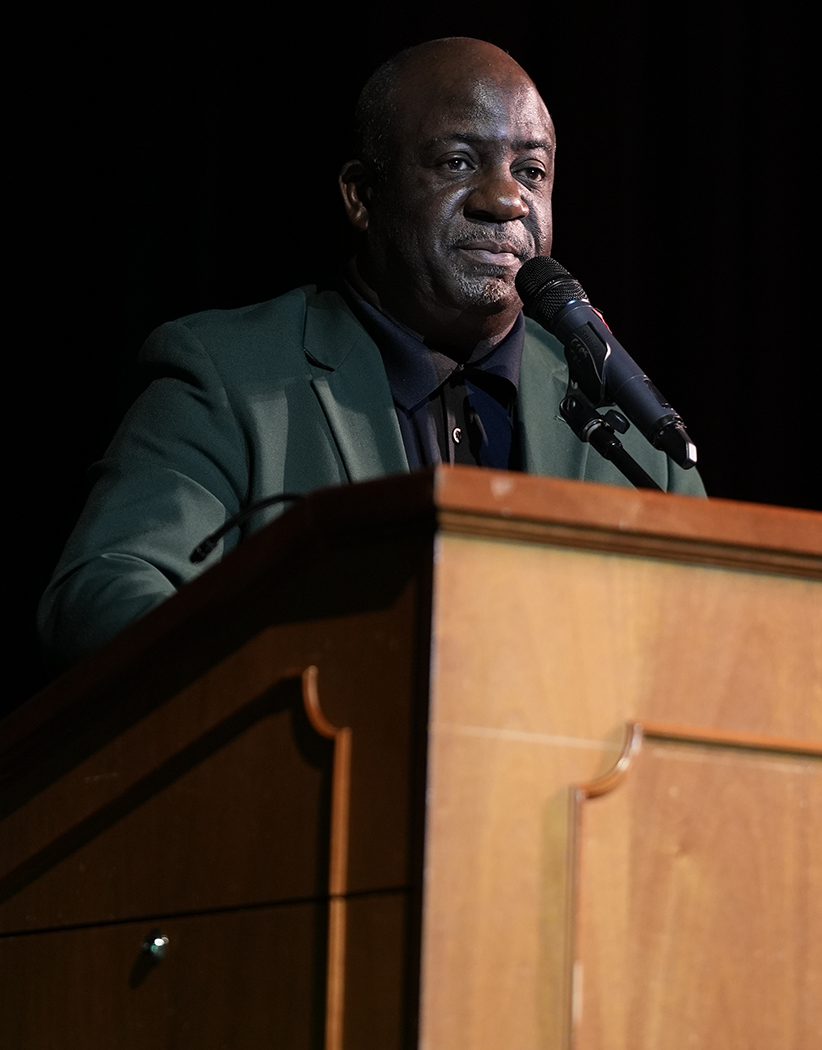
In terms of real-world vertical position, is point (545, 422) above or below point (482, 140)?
below

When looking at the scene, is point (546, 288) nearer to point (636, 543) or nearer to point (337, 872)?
point (636, 543)

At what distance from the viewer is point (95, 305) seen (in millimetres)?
2471

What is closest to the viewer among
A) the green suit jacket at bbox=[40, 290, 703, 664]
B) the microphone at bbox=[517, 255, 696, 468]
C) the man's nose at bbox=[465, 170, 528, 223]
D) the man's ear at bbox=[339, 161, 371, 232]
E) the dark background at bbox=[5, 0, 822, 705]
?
the microphone at bbox=[517, 255, 696, 468]

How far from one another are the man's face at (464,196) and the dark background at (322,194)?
22 centimetres

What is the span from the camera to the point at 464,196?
2.12 meters

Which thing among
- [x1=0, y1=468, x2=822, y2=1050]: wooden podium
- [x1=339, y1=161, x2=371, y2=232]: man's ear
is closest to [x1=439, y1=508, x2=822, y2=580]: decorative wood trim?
[x1=0, y1=468, x2=822, y2=1050]: wooden podium

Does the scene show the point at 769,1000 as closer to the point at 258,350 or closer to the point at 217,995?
the point at 217,995

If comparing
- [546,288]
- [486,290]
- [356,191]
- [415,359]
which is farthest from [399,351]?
[546,288]

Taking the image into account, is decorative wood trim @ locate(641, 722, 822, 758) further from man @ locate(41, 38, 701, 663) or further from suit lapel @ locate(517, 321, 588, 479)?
suit lapel @ locate(517, 321, 588, 479)

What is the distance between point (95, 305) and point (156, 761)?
1.34 meters

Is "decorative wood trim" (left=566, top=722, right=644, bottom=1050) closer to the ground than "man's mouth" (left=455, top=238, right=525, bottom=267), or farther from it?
closer to the ground

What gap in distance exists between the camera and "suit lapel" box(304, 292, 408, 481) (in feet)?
6.45

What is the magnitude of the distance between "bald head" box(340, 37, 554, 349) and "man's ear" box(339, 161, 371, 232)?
0.04 m

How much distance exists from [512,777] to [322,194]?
1.69 m
